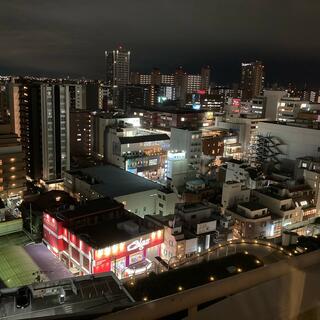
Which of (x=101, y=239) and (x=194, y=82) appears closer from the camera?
(x=101, y=239)

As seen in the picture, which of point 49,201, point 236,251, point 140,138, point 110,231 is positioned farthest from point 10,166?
point 236,251

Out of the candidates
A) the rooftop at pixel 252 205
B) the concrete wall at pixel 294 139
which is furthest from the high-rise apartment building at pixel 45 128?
the concrete wall at pixel 294 139

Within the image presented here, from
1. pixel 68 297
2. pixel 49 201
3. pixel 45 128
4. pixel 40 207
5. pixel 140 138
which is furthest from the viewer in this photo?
pixel 140 138

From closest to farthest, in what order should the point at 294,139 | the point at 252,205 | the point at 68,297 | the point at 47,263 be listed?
the point at 68,297 < the point at 47,263 < the point at 252,205 < the point at 294,139

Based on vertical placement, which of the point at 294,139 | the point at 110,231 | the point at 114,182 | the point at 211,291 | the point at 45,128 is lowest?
the point at 114,182

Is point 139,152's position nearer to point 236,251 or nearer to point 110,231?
point 110,231

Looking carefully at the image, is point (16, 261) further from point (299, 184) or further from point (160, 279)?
point (299, 184)
